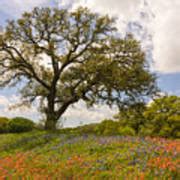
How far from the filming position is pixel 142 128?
25375 millimetres

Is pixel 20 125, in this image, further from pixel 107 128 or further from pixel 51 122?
pixel 107 128

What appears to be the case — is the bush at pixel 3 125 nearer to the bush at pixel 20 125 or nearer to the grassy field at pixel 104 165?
the bush at pixel 20 125

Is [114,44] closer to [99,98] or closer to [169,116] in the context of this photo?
[99,98]

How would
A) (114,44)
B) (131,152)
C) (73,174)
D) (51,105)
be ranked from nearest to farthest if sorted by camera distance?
(73,174)
(131,152)
(114,44)
(51,105)

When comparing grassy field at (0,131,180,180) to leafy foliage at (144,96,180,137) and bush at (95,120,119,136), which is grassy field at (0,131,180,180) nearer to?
bush at (95,120,119,136)

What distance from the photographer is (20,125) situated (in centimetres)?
3294

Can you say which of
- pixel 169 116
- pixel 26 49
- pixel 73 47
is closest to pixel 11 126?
pixel 26 49

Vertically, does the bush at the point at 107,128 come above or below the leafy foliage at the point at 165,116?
below

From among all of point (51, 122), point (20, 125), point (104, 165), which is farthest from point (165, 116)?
point (20, 125)

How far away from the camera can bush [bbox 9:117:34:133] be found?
108 feet

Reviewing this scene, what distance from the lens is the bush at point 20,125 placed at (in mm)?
32969

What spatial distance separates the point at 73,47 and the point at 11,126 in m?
10.6

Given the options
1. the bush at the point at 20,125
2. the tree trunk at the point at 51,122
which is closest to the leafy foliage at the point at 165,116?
the tree trunk at the point at 51,122

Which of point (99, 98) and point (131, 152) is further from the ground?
point (99, 98)
